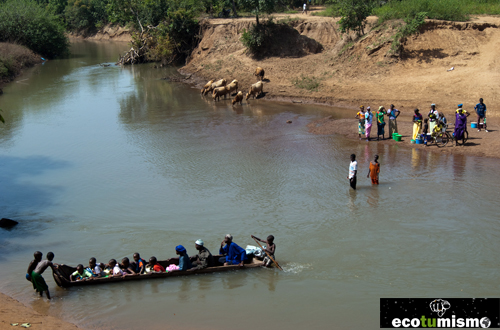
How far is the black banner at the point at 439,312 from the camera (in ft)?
26.0

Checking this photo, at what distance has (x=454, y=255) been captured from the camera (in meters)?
9.80

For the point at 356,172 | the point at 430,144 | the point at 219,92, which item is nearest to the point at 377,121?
the point at 430,144

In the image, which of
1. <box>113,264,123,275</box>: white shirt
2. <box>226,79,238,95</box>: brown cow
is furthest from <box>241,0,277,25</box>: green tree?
<box>113,264,123,275</box>: white shirt

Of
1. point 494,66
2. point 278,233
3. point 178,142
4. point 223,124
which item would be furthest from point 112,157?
point 494,66

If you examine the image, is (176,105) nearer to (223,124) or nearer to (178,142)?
(223,124)

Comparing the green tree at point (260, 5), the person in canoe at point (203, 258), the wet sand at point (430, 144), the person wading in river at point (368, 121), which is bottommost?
the person in canoe at point (203, 258)

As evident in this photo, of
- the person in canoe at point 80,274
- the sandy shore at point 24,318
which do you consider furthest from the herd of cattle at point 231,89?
the sandy shore at point 24,318

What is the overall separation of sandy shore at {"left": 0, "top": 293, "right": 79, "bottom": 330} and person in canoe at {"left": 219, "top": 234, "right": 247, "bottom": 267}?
326 cm

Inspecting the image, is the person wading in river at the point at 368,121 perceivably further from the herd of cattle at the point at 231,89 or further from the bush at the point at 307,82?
the herd of cattle at the point at 231,89

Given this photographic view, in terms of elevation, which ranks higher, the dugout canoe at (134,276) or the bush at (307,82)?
the bush at (307,82)

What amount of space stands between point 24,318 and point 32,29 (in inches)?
1777

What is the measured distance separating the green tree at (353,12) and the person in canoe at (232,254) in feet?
68.6

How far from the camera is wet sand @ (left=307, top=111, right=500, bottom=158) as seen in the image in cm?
1596

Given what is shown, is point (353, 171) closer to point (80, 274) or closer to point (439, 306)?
point (439, 306)
